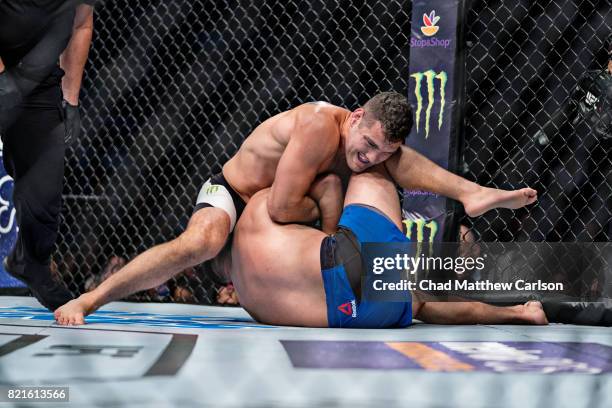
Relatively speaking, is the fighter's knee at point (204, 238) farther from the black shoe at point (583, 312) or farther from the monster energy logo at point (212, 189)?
the black shoe at point (583, 312)

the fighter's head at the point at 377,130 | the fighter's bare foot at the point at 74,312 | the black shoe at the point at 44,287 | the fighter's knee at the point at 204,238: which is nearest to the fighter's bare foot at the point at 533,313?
the fighter's head at the point at 377,130

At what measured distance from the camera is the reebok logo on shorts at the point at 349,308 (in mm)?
1675

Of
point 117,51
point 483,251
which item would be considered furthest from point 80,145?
point 483,251

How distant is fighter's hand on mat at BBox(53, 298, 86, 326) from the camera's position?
1540 millimetres

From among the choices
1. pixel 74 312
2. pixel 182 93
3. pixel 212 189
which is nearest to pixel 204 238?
pixel 212 189

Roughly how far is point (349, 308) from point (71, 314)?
0.63 metres

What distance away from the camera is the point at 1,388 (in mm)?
812

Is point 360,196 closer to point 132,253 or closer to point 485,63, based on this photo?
point 485,63

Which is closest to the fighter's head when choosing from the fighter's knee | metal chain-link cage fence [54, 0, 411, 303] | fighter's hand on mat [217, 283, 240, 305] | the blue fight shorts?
the blue fight shorts

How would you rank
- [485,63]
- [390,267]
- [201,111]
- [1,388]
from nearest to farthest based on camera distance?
[1,388] < [390,267] < [485,63] < [201,111]

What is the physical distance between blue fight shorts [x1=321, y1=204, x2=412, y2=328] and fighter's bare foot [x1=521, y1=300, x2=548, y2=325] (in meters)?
0.40

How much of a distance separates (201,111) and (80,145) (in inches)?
24.7

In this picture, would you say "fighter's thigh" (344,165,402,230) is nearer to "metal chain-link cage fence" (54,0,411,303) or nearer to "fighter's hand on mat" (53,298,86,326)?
"fighter's hand on mat" (53,298,86,326)

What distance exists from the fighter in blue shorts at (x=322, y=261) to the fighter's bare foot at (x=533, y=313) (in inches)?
14.5
